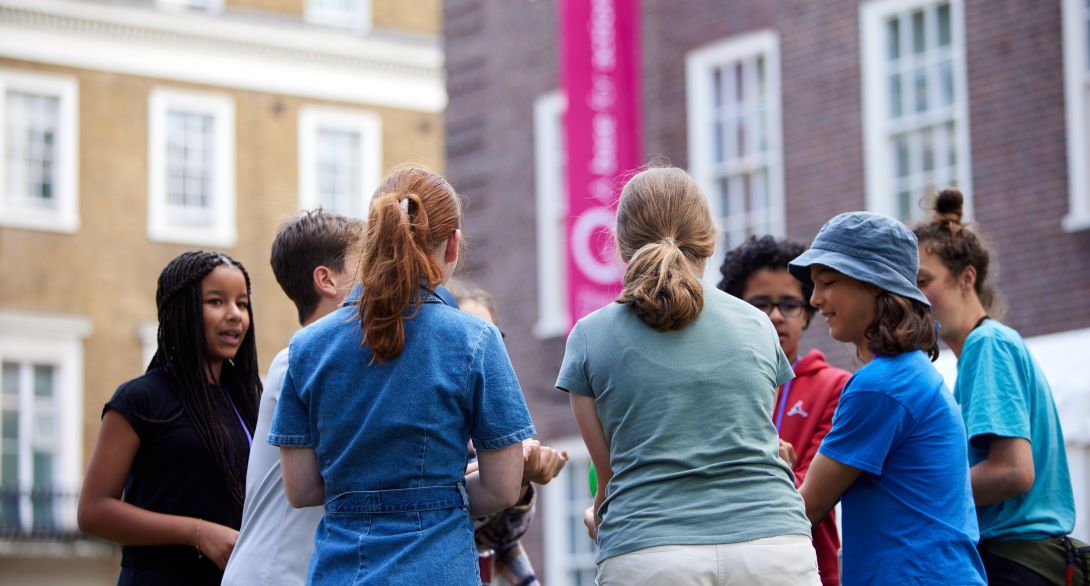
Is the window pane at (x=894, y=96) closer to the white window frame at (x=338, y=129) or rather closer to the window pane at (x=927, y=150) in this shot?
the window pane at (x=927, y=150)

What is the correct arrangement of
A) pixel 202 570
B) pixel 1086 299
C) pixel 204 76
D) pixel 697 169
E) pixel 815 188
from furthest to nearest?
1. pixel 204 76
2. pixel 697 169
3. pixel 815 188
4. pixel 1086 299
5. pixel 202 570

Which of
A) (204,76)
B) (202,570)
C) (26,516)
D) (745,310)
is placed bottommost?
(26,516)

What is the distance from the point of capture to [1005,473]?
468 cm

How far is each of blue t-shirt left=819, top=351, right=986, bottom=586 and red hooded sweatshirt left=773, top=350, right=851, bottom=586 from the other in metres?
0.74

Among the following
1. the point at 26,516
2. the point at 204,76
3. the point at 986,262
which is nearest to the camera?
the point at 986,262

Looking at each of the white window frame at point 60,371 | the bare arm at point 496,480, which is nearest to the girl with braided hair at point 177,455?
the bare arm at point 496,480

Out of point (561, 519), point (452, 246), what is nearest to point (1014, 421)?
point (452, 246)

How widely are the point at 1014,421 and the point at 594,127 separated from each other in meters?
10.6

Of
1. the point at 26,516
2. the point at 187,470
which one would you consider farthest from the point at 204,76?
the point at 187,470

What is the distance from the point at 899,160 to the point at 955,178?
→ 685 mm

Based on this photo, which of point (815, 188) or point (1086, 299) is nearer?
point (1086, 299)

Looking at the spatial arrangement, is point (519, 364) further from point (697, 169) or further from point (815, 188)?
point (815, 188)

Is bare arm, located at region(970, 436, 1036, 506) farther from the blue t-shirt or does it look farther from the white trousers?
the white trousers

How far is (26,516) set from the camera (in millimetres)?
27406
